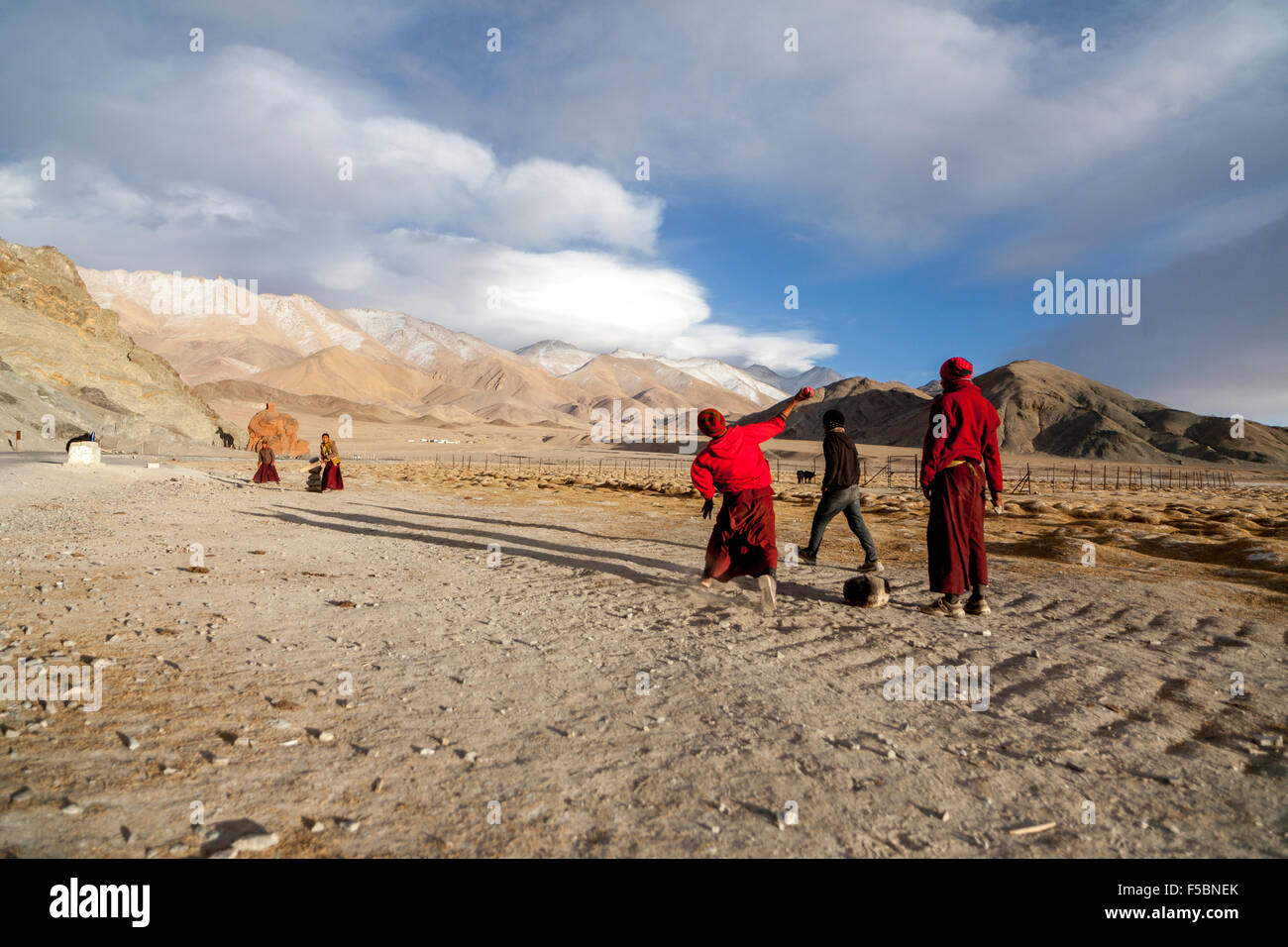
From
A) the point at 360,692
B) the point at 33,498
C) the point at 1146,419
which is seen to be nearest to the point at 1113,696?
the point at 360,692

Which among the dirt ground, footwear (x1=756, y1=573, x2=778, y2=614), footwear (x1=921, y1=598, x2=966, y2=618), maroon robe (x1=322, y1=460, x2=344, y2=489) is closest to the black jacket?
the dirt ground

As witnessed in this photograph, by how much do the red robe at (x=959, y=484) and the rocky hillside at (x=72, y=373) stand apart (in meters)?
38.2

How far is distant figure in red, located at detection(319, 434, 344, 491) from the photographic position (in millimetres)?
18266

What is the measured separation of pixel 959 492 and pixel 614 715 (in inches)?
161

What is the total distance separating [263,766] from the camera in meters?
2.73

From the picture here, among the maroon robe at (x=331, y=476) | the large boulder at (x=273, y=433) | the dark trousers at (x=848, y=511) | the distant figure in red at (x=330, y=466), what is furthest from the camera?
the large boulder at (x=273, y=433)

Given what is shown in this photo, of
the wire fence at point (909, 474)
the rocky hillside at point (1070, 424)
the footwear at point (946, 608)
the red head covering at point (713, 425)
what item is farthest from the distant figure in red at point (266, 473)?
the rocky hillside at point (1070, 424)

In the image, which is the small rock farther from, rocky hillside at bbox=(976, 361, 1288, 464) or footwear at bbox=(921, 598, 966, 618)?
rocky hillside at bbox=(976, 361, 1288, 464)

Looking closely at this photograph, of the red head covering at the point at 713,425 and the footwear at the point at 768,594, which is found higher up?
the red head covering at the point at 713,425

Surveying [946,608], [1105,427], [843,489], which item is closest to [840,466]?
[843,489]

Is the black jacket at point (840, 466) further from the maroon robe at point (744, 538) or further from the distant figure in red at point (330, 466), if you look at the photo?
the distant figure in red at point (330, 466)

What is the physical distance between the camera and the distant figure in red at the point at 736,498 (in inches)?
249

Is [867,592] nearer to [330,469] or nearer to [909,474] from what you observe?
[330,469]

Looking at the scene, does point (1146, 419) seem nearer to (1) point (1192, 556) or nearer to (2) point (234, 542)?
(1) point (1192, 556)
